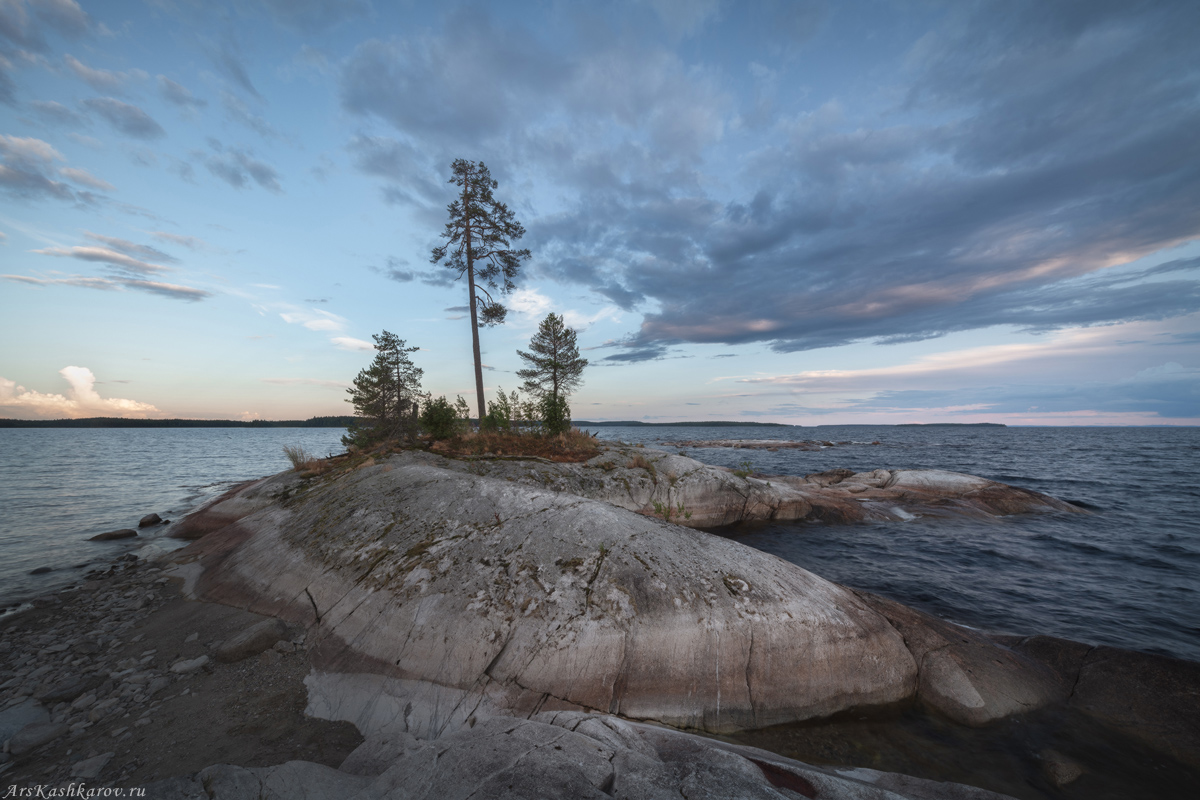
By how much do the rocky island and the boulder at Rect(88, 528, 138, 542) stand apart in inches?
279

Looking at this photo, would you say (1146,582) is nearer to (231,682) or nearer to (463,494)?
(463,494)

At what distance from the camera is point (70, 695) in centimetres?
542

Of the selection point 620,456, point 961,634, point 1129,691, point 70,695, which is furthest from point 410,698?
point 620,456

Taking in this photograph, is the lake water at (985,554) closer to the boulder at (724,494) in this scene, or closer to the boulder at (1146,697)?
the boulder at (724,494)

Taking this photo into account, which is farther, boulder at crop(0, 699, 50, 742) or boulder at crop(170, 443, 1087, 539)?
boulder at crop(170, 443, 1087, 539)

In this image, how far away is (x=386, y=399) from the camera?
2553cm

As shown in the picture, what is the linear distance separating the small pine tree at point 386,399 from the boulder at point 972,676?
21891 millimetres

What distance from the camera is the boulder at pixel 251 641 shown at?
6.14 meters

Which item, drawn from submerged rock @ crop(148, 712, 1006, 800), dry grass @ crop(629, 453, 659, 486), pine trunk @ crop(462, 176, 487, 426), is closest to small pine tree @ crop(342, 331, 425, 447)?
pine trunk @ crop(462, 176, 487, 426)

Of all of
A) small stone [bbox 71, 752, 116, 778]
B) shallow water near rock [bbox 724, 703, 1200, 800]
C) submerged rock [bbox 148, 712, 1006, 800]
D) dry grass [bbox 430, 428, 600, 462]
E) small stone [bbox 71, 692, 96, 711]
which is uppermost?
dry grass [bbox 430, 428, 600, 462]

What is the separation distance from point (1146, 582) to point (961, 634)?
955 cm

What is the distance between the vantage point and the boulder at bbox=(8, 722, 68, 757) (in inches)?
176

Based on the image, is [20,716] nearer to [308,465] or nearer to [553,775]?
[553,775]

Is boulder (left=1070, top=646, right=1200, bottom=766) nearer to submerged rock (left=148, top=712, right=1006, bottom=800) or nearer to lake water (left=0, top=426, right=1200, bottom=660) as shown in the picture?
lake water (left=0, top=426, right=1200, bottom=660)
